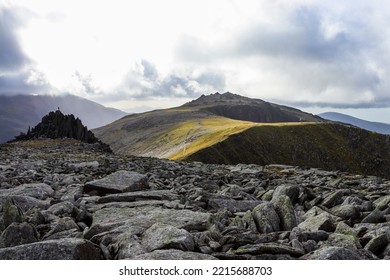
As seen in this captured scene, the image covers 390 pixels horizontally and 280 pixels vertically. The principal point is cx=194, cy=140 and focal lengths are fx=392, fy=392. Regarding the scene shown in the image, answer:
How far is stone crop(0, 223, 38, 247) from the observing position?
31.2 ft

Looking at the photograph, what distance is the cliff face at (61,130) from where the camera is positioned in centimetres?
9094

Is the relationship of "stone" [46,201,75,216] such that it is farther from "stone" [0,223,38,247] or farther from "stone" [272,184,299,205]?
"stone" [272,184,299,205]

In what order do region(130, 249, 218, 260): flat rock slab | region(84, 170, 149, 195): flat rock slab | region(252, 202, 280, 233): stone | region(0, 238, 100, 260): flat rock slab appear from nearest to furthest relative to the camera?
region(0, 238, 100, 260): flat rock slab < region(130, 249, 218, 260): flat rock slab < region(252, 202, 280, 233): stone < region(84, 170, 149, 195): flat rock slab

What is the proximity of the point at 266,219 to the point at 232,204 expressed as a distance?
3566mm

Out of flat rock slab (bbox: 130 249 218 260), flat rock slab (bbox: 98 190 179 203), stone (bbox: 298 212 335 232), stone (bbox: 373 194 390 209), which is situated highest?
stone (bbox: 373 194 390 209)

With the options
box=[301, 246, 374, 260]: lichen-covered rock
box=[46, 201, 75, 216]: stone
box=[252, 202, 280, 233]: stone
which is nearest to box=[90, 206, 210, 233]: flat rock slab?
box=[46, 201, 75, 216]: stone

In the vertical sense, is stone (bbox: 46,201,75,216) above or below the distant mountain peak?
below

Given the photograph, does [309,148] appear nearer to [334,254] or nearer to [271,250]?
[271,250]

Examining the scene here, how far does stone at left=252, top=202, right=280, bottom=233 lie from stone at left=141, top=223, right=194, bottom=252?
9.20 feet

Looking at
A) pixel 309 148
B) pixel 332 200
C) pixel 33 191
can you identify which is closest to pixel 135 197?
pixel 33 191

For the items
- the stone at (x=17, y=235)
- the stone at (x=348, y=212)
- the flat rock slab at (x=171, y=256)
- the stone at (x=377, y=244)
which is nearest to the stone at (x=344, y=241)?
the stone at (x=377, y=244)

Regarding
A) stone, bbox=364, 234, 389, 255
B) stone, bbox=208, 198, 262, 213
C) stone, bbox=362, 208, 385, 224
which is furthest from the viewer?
stone, bbox=208, 198, 262, 213

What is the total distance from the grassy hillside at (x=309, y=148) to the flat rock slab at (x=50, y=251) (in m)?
110
